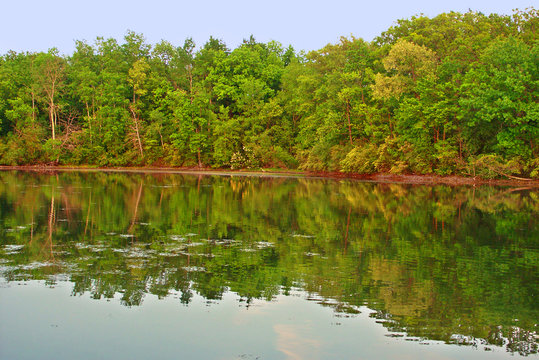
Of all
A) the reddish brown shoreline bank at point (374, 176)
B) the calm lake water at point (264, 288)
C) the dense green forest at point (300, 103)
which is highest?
the dense green forest at point (300, 103)

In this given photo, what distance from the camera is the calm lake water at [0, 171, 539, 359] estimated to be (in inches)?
284

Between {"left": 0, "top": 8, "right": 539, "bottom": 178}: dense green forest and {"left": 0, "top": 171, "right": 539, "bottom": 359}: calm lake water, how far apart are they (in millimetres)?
27257

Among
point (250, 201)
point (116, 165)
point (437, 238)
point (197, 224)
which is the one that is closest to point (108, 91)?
point (116, 165)

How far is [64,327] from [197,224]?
418 inches

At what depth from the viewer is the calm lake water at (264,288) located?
7.21 meters

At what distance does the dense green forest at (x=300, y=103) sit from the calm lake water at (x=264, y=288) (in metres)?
27.3

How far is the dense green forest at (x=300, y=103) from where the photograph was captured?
145 feet

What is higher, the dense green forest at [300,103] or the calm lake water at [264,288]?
the dense green forest at [300,103]

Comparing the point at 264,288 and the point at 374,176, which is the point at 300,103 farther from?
the point at 264,288

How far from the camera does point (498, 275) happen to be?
36.9 ft

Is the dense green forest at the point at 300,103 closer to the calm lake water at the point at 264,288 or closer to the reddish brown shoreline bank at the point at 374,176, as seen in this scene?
the reddish brown shoreline bank at the point at 374,176

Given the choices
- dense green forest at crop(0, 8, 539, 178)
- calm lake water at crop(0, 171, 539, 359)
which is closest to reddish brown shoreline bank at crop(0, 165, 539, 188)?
dense green forest at crop(0, 8, 539, 178)

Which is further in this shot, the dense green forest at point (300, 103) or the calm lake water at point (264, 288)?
the dense green forest at point (300, 103)

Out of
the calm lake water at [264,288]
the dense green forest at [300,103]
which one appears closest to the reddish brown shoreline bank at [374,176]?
the dense green forest at [300,103]
